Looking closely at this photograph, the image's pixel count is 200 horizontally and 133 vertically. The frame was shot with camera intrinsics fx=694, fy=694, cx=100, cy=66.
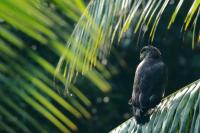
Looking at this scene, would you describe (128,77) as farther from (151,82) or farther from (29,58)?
(29,58)

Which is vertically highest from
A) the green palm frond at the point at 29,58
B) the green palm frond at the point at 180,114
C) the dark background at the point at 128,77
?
the green palm frond at the point at 29,58

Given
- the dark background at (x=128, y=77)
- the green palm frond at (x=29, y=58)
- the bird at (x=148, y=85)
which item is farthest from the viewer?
the dark background at (x=128, y=77)

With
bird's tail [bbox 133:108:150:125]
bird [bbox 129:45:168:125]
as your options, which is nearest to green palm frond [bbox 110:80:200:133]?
bird's tail [bbox 133:108:150:125]

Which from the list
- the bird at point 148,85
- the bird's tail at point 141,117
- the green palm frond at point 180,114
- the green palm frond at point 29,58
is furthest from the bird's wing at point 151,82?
the green palm frond at point 29,58

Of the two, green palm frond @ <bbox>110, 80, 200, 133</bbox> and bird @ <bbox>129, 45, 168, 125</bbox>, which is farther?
bird @ <bbox>129, 45, 168, 125</bbox>

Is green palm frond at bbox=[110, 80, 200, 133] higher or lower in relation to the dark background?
higher

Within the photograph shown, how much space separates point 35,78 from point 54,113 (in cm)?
7

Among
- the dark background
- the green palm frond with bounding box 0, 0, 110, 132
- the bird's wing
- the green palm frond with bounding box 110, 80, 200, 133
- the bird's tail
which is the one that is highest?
the green palm frond with bounding box 0, 0, 110, 132

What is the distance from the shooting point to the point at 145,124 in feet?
14.4

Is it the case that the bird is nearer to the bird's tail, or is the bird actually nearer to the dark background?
the bird's tail

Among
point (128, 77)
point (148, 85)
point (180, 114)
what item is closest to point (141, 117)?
point (180, 114)

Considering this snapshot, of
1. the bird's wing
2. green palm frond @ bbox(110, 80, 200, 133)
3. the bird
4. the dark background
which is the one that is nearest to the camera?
green palm frond @ bbox(110, 80, 200, 133)

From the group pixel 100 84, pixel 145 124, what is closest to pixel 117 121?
pixel 145 124

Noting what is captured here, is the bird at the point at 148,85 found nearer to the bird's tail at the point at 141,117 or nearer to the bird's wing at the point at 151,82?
the bird's wing at the point at 151,82
